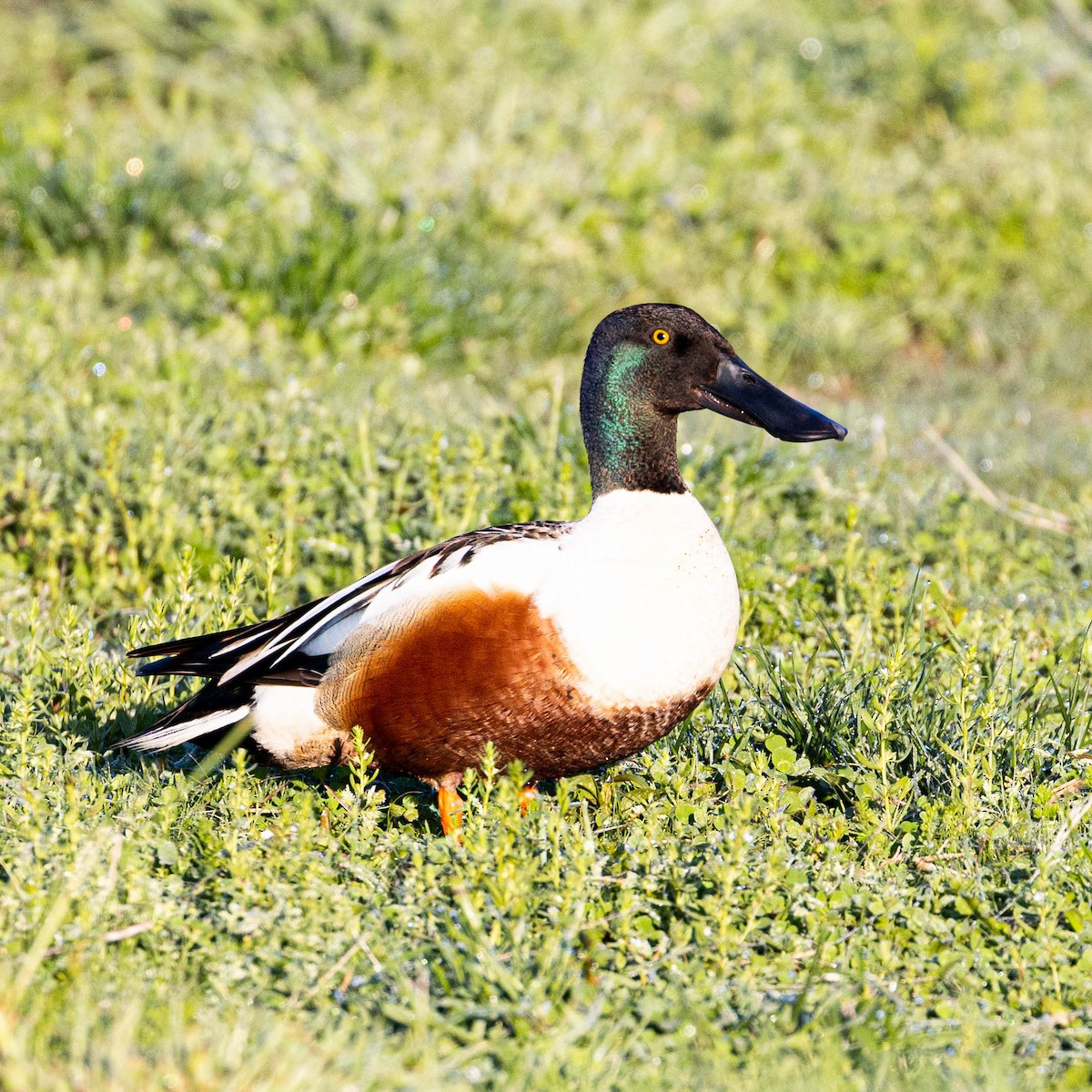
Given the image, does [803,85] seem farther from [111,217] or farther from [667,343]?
[667,343]

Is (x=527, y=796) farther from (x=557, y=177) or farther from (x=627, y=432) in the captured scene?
(x=557, y=177)

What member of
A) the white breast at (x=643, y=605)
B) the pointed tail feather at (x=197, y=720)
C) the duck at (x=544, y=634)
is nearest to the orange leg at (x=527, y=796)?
the duck at (x=544, y=634)

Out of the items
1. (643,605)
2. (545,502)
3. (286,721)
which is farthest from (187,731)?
(545,502)

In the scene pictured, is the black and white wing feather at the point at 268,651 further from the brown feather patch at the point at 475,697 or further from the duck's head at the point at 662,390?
the duck's head at the point at 662,390

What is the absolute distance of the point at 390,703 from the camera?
304 cm

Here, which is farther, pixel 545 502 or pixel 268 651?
pixel 545 502

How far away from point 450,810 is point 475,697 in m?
0.32

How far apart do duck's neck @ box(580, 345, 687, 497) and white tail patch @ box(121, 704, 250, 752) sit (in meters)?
0.89

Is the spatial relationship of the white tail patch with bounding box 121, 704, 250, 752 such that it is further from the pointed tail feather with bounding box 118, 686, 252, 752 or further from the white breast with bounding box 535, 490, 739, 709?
the white breast with bounding box 535, 490, 739, 709

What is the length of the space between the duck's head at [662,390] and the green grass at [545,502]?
1.95ft

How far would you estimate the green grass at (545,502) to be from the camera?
247 cm

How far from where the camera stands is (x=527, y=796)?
10.6ft

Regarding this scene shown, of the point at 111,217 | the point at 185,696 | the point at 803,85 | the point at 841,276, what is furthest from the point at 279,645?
the point at 803,85

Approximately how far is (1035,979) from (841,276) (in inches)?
214
